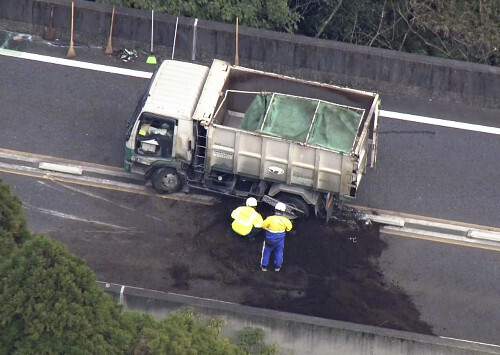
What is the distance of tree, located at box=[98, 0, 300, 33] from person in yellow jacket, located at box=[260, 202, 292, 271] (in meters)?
5.81

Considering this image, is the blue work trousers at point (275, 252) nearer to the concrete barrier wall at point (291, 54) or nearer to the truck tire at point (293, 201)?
the truck tire at point (293, 201)

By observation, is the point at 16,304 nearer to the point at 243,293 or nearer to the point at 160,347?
the point at 160,347

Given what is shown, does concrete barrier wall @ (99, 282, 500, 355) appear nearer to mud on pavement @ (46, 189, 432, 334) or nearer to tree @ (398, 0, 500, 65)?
mud on pavement @ (46, 189, 432, 334)

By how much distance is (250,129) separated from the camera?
16.9 m

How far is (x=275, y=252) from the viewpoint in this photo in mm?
16453

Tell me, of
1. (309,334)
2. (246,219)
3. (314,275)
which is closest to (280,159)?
(246,219)

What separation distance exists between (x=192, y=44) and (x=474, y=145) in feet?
21.0

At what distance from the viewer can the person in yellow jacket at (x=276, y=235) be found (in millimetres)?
16141

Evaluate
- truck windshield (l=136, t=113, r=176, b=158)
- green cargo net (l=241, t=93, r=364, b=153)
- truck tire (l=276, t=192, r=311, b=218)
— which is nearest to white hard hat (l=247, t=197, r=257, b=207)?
truck tire (l=276, t=192, r=311, b=218)

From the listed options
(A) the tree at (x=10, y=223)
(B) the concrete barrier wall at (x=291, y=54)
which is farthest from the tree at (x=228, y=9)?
(A) the tree at (x=10, y=223)

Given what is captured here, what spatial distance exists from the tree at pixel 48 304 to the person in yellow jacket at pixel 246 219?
5.52 meters

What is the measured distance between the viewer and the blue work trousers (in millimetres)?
16312

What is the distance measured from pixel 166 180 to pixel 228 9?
16.7 ft

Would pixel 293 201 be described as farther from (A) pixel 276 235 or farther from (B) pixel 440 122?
(B) pixel 440 122
